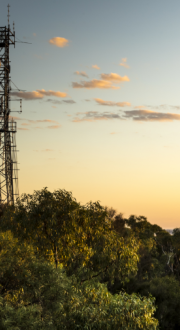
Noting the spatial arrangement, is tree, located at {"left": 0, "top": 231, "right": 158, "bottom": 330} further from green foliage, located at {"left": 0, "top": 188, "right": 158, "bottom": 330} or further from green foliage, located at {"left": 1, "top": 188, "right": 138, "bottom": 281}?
green foliage, located at {"left": 1, "top": 188, "right": 138, "bottom": 281}

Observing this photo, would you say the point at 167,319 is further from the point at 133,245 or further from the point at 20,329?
the point at 20,329

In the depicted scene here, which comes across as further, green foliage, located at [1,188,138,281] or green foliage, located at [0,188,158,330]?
green foliage, located at [1,188,138,281]

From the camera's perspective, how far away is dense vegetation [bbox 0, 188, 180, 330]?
15.1m

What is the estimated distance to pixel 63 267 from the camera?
19.5 meters

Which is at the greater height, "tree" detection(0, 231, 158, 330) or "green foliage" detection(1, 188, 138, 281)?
"green foliage" detection(1, 188, 138, 281)

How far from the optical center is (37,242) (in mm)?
19000

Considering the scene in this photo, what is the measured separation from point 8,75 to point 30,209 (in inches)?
1216

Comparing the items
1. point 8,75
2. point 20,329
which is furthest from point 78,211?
point 8,75

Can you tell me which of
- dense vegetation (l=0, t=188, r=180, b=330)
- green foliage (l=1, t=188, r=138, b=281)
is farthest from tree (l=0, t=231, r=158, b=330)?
green foliage (l=1, t=188, r=138, b=281)

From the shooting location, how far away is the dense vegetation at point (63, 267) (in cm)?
1509

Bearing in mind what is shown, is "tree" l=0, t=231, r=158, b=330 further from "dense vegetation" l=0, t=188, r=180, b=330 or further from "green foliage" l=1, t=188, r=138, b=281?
"green foliage" l=1, t=188, r=138, b=281

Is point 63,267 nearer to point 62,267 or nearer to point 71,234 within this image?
point 62,267

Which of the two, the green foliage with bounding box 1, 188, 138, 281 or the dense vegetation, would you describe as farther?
the green foliage with bounding box 1, 188, 138, 281

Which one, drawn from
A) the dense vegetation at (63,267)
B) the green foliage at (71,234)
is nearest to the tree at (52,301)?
the dense vegetation at (63,267)
